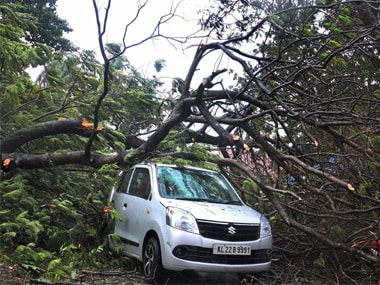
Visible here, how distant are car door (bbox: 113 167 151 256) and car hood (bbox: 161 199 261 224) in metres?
0.57

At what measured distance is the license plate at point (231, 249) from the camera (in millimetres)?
4953

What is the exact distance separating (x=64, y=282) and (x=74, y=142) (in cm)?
323

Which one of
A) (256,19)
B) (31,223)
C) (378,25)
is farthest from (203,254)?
(256,19)

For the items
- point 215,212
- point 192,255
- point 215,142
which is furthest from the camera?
point 215,142

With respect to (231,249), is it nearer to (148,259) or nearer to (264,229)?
(264,229)

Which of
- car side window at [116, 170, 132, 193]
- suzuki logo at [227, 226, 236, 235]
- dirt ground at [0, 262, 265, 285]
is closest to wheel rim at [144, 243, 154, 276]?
dirt ground at [0, 262, 265, 285]

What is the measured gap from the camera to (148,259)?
209 inches

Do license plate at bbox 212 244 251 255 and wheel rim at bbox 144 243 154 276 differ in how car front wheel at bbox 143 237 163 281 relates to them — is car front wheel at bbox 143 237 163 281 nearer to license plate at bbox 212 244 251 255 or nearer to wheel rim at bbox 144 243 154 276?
wheel rim at bbox 144 243 154 276

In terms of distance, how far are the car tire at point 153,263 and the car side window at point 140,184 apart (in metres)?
0.81

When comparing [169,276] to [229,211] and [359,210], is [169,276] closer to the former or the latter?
[229,211]

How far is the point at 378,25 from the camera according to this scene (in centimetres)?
578

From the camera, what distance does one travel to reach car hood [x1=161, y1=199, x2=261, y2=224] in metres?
5.13

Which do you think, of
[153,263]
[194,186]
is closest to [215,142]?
[194,186]

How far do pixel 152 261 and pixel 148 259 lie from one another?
19 centimetres
